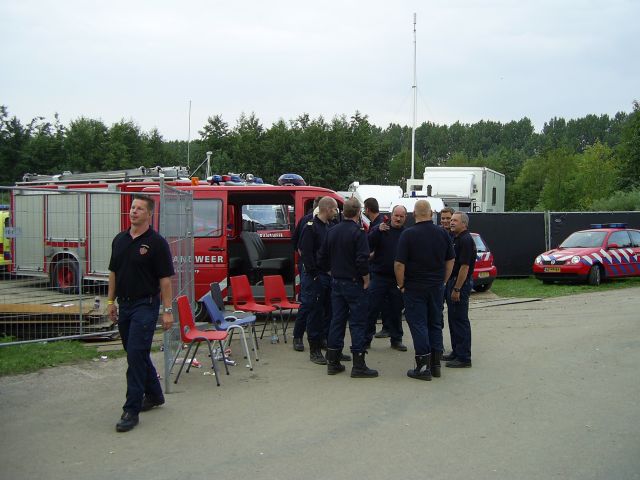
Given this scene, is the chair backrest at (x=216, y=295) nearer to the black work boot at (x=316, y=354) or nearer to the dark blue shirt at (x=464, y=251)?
the black work boot at (x=316, y=354)

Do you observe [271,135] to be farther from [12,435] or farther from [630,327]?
[12,435]

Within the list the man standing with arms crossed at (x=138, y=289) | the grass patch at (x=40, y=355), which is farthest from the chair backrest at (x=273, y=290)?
the man standing with arms crossed at (x=138, y=289)

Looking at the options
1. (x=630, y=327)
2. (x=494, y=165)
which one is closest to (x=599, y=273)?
(x=630, y=327)

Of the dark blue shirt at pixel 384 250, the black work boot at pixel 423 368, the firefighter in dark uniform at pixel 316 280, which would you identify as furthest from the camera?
the dark blue shirt at pixel 384 250

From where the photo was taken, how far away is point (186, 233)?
27.2 ft

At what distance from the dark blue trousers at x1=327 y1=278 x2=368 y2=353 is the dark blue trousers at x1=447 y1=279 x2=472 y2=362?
124cm

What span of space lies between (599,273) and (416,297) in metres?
11.2

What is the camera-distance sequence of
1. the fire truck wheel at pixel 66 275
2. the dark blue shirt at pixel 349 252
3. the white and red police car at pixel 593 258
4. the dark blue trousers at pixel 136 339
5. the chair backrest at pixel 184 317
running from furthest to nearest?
1. the white and red police car at pixel 593 258
2. the fire truck wheel at pixel 66 275
3. the dark blue shirt at pixel 349 252
4. the chair backrest at pixel 184 317
5. the dark blue trousers at pixel 136 339

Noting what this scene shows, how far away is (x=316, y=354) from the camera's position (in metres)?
8.26

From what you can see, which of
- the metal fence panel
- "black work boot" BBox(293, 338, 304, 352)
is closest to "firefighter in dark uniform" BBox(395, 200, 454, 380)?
"black work boot" BBox(293, 338, 304, 352)

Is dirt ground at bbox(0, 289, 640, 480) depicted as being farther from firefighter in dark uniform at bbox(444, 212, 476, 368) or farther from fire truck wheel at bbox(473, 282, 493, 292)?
fire truck wheel at bbox(473, 282, 493, 292)

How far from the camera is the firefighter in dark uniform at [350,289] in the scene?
7418 mm

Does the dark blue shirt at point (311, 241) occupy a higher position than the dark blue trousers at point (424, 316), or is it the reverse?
the dark blue shirt at point (311, 241)

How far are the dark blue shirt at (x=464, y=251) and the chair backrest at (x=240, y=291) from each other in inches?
119
